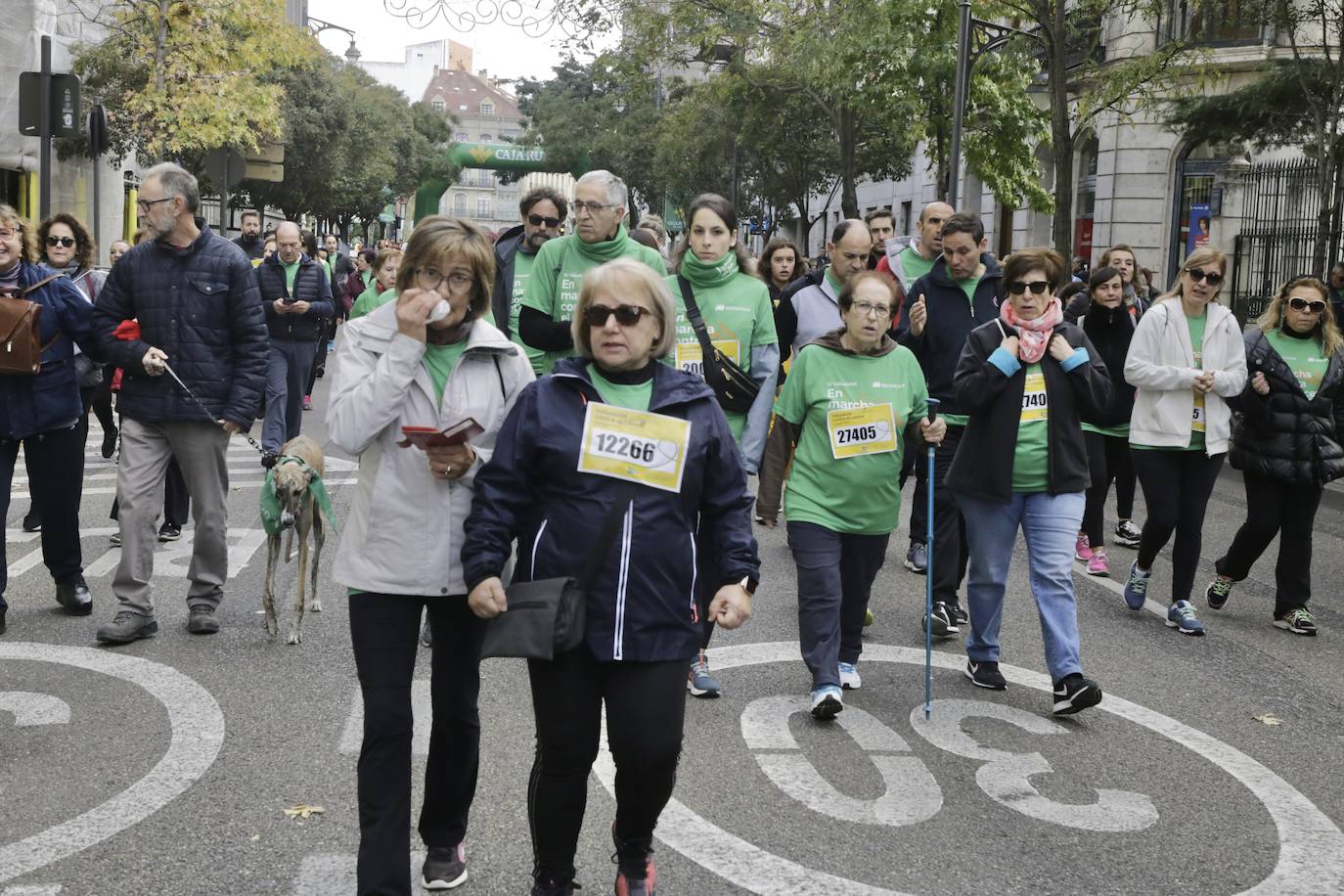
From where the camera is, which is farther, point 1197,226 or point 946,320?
point 1197,226

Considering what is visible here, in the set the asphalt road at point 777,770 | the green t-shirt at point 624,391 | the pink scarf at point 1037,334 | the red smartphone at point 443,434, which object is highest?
the pink scarf at point 1037,334

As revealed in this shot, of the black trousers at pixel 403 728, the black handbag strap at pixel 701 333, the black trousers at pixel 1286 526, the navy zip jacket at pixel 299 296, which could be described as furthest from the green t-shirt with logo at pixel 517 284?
the navy zip jacket at pixel 299 296

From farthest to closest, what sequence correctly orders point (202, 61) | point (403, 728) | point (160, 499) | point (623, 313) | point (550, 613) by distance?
point (202, 61)
point (160, 499)
point (403, 728)
point (623, 313)
point (550, 613)

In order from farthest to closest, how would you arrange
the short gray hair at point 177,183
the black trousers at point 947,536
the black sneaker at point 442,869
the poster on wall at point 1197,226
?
the poster on wall at point 1197,226 → the black trousers at point 947,536 → the short gray hair at point 177,183 → the black sneaker at point 442,869

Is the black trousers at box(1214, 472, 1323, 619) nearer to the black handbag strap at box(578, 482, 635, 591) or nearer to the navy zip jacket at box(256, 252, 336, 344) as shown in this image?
the black handbag strap at box(578, 482, 635, 591)

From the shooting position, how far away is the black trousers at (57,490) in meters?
7.25

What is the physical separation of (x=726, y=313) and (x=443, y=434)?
9.29ft

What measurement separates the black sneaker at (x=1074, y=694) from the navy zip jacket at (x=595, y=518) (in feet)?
8.49

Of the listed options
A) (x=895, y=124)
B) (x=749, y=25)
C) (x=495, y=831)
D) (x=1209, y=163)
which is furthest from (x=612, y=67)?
(x=495, y=831)

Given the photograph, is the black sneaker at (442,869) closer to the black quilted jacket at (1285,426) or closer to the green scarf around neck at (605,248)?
the green scarf around neck at (605,248)

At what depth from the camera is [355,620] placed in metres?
3.86

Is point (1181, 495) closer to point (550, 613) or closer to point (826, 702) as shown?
point (826, 702)

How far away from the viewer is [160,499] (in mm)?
7086

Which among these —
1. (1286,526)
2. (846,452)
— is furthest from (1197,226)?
(846,452)
